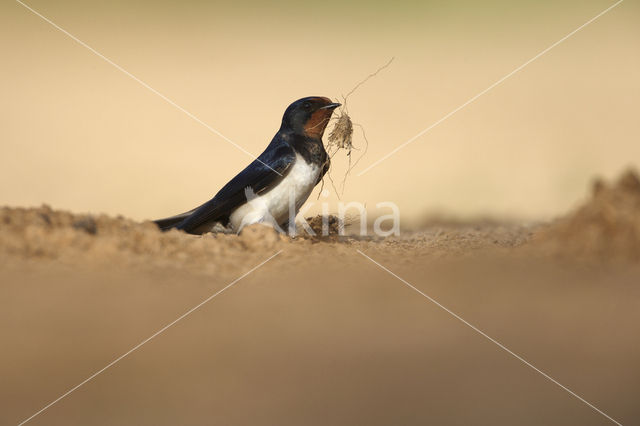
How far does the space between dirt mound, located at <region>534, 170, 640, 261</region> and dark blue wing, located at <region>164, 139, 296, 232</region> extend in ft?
6.00

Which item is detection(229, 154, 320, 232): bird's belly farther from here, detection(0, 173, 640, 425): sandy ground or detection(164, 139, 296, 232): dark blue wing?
detection(0, 173, 640, 425): sandy ground

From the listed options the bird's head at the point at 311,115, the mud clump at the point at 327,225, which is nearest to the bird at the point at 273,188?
the bird's head at the point at 311,115

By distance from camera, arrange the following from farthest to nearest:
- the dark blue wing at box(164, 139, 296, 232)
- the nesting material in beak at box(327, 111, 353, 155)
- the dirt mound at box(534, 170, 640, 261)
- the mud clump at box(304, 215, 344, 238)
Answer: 1. the mud clump at box(304, 215, 344, 238)
2. the nesting material in beak at box(327, 111, 353, 155)
3. the dark blue wing at box(164, 139, 296, 232)
4. the dirt mound at box(534, 170, 640, 261)

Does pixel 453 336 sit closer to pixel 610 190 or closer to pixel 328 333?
pixel 328 333

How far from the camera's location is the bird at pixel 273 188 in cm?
429

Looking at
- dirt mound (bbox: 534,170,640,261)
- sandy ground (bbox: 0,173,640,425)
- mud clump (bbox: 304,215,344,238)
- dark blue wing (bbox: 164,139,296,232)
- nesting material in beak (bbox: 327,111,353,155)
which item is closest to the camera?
sandy ground (bbox: 0,173,640,425)

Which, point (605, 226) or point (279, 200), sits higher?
point (279, 200)

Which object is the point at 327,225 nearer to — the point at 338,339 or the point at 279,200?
the point at 279,200

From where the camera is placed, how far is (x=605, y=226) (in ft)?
9.54

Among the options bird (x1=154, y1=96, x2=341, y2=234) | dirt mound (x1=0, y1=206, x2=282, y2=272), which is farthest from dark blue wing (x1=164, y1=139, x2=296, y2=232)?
dirt mound (x1=0, y1=206, x2=282, y2=272)

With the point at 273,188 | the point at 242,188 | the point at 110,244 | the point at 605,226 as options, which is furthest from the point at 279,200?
the point at 605,226

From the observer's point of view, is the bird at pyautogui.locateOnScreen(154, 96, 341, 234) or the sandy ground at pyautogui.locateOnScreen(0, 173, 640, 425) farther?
the bird at pyautogui.locateOnScreen(154, 96, 341, 234)

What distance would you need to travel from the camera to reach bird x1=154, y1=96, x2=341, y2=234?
4289 mm

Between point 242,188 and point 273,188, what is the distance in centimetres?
20
